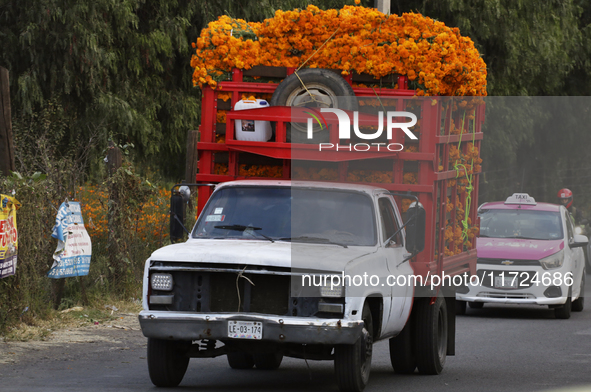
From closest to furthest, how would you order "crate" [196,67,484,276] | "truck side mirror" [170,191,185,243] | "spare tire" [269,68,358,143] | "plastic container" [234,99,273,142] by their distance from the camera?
"truck side mirror" [170,191,185,243], "crate" [196,67,484,276], "spare tire" [269,68,358,143], "plastic container" [234,99,273,142]

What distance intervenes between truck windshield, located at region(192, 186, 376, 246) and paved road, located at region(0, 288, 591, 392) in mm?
1416

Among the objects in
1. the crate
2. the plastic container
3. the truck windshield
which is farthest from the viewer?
the plastic container

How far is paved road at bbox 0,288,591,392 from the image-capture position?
9.27 m

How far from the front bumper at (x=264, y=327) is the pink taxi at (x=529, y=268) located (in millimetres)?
8014

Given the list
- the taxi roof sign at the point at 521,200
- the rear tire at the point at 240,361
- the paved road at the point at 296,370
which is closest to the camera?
the paved road at the point at 296,370

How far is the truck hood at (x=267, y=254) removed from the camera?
8156 millimetres

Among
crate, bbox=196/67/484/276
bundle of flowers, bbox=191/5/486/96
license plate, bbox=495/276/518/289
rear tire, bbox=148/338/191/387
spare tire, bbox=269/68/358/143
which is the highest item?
bundle of flowers, bbox=191/5/486/96

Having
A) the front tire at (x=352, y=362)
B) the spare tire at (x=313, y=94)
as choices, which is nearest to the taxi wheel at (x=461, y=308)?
the spare tire at (x=313, y=94)

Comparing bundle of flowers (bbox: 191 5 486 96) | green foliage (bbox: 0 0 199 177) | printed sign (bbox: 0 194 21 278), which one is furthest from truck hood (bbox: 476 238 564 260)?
printed sign (bbox: 0 194 21 278)

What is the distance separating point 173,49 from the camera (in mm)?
22312

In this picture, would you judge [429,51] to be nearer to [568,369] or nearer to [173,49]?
[568,369]

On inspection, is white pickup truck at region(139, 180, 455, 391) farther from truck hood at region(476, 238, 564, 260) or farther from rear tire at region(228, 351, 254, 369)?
truck hood at region(476, 238, 564, 260)

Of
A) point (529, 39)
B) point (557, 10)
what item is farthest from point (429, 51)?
point (557, 10)

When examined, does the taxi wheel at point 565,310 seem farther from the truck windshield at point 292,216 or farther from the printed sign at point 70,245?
the truck windshield at point 292,216
